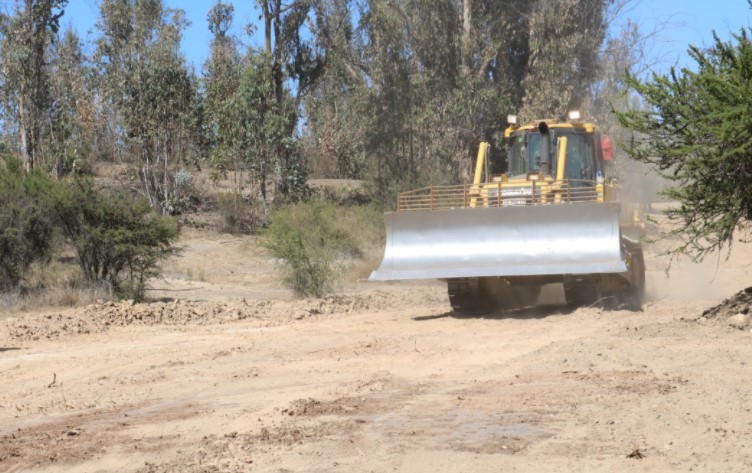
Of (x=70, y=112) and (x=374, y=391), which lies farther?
(x=70, y=112)

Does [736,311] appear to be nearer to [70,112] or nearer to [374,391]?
Result: [374,391]

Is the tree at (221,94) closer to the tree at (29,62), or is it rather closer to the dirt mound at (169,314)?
the tree at (29,62)

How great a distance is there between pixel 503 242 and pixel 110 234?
784 cm

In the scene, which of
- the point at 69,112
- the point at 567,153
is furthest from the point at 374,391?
the point at 69,112

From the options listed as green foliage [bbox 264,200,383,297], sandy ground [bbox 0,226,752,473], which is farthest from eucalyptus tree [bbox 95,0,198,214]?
sandy ground [bbox 0,226,752,473]

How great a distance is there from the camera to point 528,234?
1600cm

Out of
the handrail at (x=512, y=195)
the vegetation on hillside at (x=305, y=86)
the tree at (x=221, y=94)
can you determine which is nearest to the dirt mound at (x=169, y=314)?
the handrail at (x=512, y=195)

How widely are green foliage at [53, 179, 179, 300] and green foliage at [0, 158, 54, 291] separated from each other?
0.32 metres

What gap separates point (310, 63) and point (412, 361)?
30.7 metres

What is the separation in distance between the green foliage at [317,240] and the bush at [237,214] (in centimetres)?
376

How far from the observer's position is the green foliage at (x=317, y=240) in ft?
70.2

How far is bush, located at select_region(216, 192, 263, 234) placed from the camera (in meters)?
36.8

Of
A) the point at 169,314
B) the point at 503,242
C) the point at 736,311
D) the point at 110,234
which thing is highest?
the point at 110,234

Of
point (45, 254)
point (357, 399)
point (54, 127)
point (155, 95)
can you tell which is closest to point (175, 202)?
point (155, 95)
